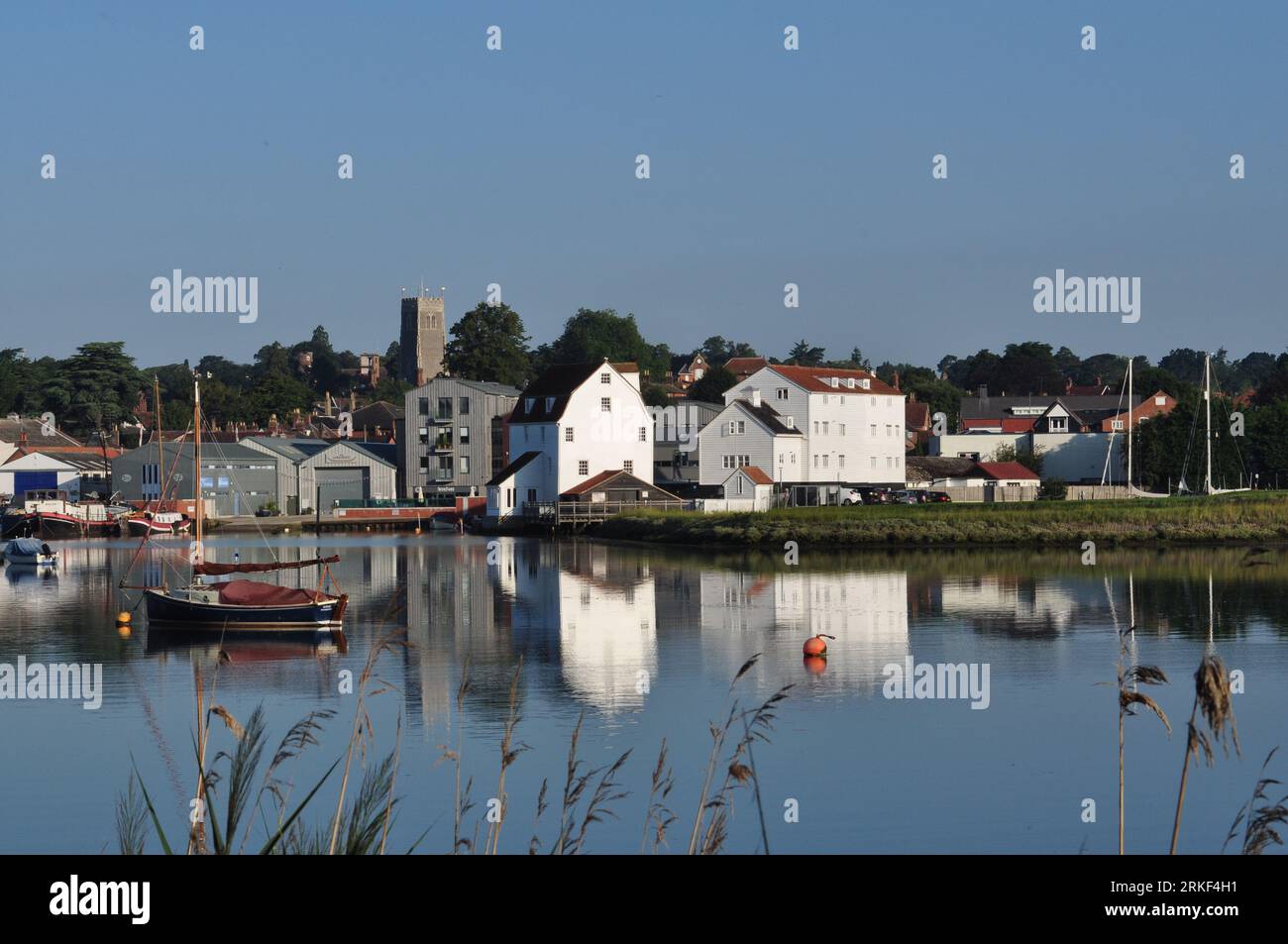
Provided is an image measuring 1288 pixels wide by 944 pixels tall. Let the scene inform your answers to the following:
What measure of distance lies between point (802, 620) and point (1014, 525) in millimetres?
31108

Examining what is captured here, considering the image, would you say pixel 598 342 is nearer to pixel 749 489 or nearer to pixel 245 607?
pixel 749 489

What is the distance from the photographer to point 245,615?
34281mm

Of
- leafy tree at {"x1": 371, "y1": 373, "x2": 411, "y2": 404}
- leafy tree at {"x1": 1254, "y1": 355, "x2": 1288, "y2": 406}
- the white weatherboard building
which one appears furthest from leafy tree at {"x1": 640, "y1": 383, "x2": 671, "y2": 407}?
leafy tree at {"x1": 371, "y1": 373, "x2": 411, "y2": 404}

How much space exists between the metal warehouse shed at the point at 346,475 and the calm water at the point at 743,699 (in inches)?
1925

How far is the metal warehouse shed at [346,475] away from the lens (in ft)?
319

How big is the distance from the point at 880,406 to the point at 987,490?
814cm

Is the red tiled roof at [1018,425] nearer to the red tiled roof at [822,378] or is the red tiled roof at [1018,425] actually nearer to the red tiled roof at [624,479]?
the red tiled roof at [822,378]

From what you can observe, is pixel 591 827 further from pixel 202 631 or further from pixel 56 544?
pixel 56 544

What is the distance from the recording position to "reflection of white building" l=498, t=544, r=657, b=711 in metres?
26.8

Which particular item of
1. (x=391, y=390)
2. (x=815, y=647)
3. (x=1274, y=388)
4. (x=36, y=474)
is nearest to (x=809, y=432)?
(x=815, y=647)

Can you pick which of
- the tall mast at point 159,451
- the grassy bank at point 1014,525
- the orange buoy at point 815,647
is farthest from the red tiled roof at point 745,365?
the orange buoy at point 815,647

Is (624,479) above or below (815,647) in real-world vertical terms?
above

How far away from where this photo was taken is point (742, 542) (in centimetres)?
6562
